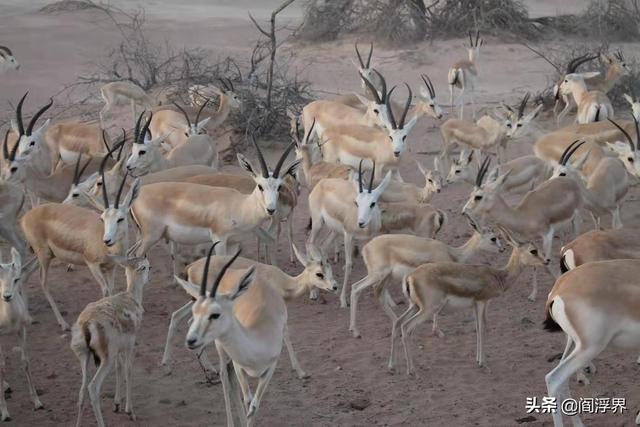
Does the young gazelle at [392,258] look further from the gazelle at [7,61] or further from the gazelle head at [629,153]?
the gazelle at [7,61]

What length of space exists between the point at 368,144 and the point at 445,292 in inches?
165

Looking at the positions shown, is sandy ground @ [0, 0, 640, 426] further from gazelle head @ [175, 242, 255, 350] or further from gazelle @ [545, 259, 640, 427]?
gazelle head @ [175, 242, 255, 350]

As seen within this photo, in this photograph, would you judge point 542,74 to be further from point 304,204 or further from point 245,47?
point 304,204

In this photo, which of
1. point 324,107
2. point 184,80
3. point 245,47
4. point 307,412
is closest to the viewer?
point 307,412

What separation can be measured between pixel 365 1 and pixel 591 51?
5200 millimetres

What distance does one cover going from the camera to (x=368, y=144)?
1091 cm

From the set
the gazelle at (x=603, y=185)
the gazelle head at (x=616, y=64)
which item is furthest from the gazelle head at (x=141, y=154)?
the gazelle head at (x=616, y=64)

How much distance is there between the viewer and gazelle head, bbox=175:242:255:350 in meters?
5.24

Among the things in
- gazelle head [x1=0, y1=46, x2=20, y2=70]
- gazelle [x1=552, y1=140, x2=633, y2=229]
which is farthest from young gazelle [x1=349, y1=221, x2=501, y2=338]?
gazelle head [x1=0, y1=46, x2=20, y2=70]

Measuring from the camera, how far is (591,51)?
55.9 ft

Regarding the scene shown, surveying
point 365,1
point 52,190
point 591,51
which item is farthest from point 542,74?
point 52,190

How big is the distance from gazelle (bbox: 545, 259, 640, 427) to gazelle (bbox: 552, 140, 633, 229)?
141 inches

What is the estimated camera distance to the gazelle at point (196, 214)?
326 inches

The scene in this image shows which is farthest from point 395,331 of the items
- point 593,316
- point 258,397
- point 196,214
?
point 196,214
